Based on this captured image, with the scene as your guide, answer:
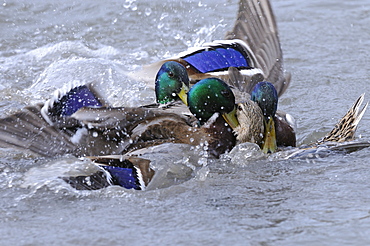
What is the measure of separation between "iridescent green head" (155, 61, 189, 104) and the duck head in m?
0.72

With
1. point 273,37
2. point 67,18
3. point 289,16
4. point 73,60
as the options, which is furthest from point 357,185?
point 67,18

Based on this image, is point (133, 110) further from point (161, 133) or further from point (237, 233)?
point (237, 233)

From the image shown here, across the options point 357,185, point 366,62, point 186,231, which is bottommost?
point 366,62

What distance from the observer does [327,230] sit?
2.94 metres

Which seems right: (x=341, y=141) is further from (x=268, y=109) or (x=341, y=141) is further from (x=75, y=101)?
(x=75, y=101)

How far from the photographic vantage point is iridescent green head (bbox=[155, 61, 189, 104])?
16.1ft

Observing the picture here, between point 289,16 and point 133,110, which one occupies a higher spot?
point 133,110

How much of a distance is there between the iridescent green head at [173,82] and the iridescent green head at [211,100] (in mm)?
575

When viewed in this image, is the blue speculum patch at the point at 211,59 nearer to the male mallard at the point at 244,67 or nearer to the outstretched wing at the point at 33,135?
the male mallard at the point at 244,67

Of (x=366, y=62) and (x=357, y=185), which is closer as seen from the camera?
(x=357, y=185)

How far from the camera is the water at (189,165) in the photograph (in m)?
3.03

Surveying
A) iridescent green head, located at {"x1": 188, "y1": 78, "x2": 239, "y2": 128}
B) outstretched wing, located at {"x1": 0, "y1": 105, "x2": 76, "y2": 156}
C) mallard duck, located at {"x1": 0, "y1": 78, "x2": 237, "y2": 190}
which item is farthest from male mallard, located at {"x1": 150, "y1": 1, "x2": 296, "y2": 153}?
outstretched wing, located at {"x1": 0, "y1": 105, "x2": 76, "y2": 156}

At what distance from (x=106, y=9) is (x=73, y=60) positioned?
1.79 metres

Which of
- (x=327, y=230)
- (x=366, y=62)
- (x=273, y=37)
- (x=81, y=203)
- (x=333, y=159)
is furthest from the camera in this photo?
(x=366, y=62)
